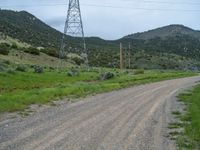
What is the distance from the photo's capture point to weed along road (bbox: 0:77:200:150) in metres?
13.6

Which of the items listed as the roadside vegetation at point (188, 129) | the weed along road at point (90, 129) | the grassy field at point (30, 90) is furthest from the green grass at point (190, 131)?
the grassy field at point (30, 90)

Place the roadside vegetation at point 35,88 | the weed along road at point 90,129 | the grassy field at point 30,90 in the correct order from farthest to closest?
1. the roadside vegetation at point 35,88
2. the grassy field at point 30,90
3. the weed along road at point 90,129

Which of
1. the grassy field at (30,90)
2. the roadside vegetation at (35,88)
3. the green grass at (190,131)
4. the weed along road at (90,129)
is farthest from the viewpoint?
the roadside vegetation at (35,88)

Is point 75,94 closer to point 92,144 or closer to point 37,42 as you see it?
point 92,144

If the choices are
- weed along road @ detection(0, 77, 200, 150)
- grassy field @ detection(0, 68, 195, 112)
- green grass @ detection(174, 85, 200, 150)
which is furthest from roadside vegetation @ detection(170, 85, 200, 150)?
grassy field @ detection(0, 68, 195, 112)

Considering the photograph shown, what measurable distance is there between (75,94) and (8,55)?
156 feet

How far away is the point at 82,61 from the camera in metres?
Answer: 113

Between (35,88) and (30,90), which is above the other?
(30,90)

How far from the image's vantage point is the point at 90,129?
54.3 feet

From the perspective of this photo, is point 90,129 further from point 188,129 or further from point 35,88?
point 35,88

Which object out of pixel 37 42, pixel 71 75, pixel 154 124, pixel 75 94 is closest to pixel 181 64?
pixel 37 42

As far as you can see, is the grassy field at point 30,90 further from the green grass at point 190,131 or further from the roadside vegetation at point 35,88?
the green grass at point 190,131

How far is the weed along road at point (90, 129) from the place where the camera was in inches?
534

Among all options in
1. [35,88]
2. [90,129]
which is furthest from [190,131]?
[35,88]
